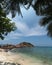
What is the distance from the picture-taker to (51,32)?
11305 millimetres

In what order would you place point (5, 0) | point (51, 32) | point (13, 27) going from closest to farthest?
point (5, 0), point (51, 32), point (13, 27)

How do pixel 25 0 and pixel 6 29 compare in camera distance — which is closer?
pixel 25 0

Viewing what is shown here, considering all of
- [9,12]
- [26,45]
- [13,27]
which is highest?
[9,12]

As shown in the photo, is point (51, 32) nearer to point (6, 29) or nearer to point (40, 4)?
point (40, 4)

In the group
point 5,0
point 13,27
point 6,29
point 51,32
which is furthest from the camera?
point 13,27

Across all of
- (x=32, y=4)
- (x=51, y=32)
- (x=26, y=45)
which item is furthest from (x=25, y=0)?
(x=26, y=45)

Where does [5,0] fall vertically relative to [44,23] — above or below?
above

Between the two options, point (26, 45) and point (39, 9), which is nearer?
point (39, 9)

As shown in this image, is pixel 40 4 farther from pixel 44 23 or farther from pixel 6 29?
pixel 6 29

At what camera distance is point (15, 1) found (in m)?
9.45

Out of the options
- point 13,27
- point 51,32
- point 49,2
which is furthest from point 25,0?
point 13,27

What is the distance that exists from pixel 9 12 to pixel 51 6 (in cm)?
158

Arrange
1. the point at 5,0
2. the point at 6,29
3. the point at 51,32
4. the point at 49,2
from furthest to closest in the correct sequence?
the point at 6,29
the point at 51,32
the point at 5,0
the point at 49,2

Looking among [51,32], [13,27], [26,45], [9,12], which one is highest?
[9,12]
